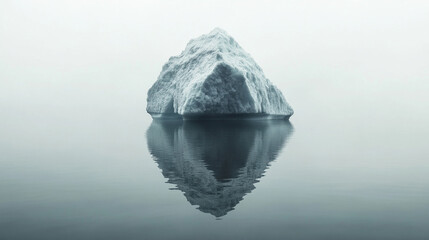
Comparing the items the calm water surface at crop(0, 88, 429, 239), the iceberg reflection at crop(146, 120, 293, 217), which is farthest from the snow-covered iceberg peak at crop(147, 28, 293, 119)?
the calm water surface at crop(0, 88, 429, 239)

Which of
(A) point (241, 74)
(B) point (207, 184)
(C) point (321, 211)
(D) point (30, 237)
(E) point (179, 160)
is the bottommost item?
(D) point (30, 237)

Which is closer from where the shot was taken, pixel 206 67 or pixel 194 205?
pixel 194 205

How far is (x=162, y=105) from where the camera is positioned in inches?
1287

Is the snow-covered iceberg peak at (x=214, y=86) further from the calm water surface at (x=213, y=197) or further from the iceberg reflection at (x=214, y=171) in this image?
the calm water surface at (x=213, y=197)

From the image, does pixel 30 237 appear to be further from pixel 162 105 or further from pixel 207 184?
pixel 162 105

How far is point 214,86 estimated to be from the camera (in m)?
24.2

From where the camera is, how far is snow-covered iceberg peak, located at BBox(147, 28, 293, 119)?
78.7 feet

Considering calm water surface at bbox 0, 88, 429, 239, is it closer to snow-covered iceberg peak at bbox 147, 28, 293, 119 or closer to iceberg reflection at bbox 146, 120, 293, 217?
iceberg reflection at bbox 146, 120, 293, 217

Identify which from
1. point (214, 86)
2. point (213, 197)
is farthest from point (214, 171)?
point (214, 86)

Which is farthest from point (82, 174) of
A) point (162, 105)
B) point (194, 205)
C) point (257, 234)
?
point (162, 105)

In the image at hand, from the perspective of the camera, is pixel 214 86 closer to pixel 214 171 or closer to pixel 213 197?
pixel 214 171

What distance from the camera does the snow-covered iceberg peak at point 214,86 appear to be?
24.0 meters

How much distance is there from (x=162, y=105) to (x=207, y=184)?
27.5 meters

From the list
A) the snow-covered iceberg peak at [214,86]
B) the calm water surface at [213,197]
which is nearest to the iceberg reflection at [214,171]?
the calm water surface at [213,197]
